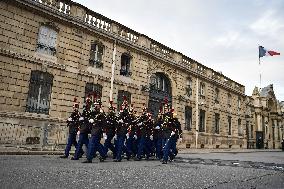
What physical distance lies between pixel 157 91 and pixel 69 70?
773 centimetres

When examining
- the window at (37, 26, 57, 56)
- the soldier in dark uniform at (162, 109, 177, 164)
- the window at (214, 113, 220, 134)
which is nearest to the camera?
the soldier in dark uniform at (162, 109, 177, 164)

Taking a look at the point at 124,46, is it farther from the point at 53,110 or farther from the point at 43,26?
the point at 53,110

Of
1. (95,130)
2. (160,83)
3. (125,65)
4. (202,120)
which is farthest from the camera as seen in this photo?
(202,120)

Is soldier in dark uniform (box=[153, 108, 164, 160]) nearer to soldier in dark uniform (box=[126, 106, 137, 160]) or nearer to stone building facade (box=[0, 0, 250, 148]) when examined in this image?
soldier in dark uniform (box=[126, 106, 137, 160])

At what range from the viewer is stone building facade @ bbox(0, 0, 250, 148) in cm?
1262

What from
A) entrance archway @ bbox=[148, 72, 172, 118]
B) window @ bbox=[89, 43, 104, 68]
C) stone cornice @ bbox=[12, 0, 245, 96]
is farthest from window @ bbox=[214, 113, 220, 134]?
window @ bbox=[89, 43, 104, 68]

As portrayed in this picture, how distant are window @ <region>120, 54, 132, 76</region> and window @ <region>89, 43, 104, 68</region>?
1.79 m

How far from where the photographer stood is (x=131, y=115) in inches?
385

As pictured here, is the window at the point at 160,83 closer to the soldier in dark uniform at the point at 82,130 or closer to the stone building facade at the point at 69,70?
the stone building facade at the point at 69,70

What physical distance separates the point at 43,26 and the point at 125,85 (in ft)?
20.6

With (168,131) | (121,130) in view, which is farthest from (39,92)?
(168,131)

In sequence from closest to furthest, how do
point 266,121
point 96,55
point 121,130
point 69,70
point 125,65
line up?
point 121,130 < point 69,70 < point 96,55 < point 125,65 < point 266,121

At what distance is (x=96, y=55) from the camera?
16.5 m

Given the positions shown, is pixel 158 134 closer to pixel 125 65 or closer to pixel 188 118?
pixel 125 65
